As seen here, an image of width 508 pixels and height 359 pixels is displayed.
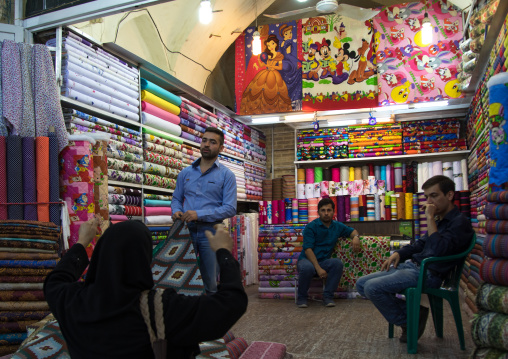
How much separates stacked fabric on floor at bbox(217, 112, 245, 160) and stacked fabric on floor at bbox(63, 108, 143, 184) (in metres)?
2.33

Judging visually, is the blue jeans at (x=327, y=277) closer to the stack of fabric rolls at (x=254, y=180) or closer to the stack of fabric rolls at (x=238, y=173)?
the stack of fabric rolls at (x=238, y=173)

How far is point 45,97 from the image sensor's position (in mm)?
3830

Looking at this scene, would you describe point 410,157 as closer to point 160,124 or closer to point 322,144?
point 322,144

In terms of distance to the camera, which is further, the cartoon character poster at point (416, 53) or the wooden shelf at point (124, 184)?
the cartoon character poster at point (416, 53)

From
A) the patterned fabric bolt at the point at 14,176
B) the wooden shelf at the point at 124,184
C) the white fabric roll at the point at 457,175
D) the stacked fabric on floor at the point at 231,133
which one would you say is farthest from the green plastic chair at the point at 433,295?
the stacked fabric on floor at the point at 231,133

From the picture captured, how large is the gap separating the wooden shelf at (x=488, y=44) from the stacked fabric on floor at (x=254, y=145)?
3.62 m

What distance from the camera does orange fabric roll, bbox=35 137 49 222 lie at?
3543 millimetres

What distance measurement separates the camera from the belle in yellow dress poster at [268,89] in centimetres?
731

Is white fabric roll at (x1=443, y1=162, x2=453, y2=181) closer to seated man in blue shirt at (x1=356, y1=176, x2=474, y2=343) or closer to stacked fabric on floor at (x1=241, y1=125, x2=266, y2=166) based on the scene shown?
stacked fabric on floor at (x1=241, y1=125, x2=266, y2=166)

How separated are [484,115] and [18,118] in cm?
417

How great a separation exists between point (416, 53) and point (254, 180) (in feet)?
10.9

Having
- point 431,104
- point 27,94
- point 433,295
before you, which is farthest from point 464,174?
point 27,94

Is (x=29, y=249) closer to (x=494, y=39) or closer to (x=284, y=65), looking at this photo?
(x=494, y=39)

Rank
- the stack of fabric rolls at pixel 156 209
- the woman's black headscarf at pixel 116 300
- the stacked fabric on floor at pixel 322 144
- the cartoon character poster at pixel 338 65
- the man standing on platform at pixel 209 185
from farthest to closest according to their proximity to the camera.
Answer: the stacked fabric on floor at pixel 322 144 → the cartoon character poster at pixel 338 65 → the stack of fabric rolls at pixel 156 209 → the man standing on platform at pixel 209 185 → the woman's black headscarf at pixel 116 300
